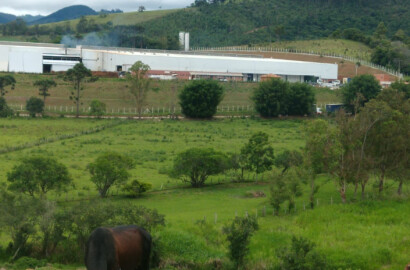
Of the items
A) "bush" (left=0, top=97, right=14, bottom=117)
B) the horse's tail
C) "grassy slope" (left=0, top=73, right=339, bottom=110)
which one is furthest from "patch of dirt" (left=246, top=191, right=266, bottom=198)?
"grassy slope" (left=0, top=73, right=339, bottom=110)

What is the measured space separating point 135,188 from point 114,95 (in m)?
36.7

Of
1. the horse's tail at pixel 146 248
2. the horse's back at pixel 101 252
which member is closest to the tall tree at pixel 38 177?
the horse's tail at pixel 146 248

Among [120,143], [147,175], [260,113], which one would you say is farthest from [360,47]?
[147,175]

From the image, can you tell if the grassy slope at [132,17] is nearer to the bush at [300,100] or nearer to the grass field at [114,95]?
the grass field at [114,95]

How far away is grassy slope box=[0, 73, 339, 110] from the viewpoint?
60.2 metres

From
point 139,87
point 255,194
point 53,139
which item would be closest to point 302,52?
point 139,87

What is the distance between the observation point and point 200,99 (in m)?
57.4

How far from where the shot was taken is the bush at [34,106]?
52844 mm

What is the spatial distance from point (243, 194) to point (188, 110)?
2915cm

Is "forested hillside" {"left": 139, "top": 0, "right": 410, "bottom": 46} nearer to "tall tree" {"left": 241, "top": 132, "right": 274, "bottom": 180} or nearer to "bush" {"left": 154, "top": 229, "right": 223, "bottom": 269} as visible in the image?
"tall tree" {"left": 241, "top": 132, "right": 274, "bottom": 180}

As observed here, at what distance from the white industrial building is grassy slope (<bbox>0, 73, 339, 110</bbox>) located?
22.1ft

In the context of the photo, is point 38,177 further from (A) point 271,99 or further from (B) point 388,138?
(A) point 271,99

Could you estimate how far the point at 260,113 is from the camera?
198 feet

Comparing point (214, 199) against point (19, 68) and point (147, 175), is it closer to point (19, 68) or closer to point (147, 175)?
point (147, 175)
